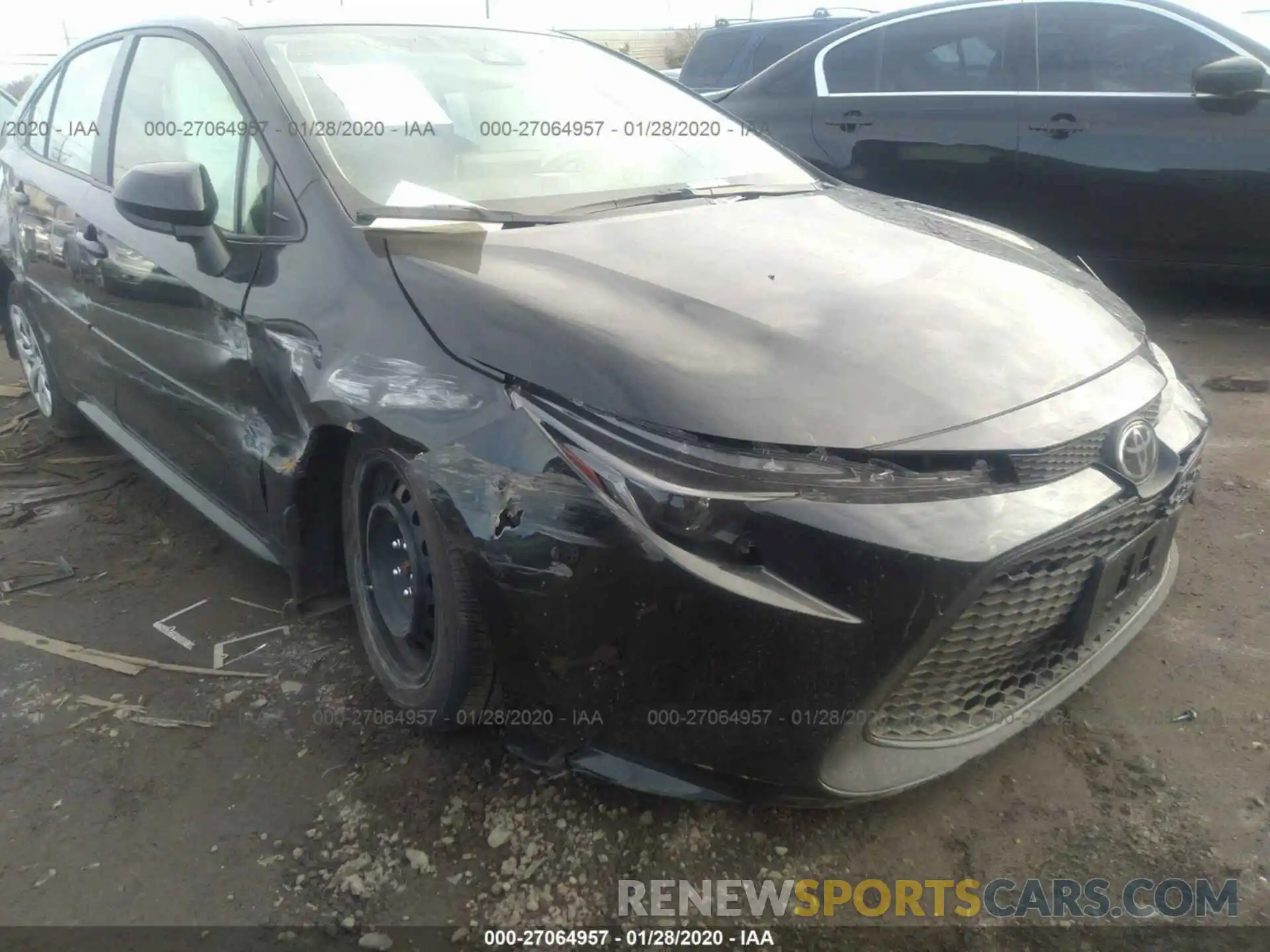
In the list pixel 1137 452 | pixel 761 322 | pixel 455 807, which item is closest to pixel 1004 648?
pixel 1137 452

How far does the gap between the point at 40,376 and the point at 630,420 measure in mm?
3598

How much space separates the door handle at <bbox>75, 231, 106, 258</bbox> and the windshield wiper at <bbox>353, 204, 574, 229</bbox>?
1.31 m

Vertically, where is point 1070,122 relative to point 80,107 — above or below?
below

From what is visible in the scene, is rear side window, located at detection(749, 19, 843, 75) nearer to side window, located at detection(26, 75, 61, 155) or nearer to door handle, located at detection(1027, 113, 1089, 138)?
door handle, located at detection(1027, 113, 1089, 138)

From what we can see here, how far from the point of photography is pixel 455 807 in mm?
2037

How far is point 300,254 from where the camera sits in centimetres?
222

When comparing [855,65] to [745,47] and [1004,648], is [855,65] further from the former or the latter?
[745,47]

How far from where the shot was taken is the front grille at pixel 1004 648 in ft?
5.70

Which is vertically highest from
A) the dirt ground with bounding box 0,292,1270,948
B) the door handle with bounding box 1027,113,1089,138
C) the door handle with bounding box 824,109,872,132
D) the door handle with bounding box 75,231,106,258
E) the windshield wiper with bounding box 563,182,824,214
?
the windshield wiper with bounding box 563,182,824,214

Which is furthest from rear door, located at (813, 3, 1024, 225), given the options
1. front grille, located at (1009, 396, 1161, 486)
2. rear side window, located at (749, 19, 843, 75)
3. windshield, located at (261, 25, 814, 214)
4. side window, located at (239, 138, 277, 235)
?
rear side window, located at (749, 19, 843, 75)

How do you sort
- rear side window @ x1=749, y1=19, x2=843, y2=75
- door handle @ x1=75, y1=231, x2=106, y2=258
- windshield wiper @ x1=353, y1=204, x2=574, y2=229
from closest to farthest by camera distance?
windshield wiper @ x1=353, y1=204, x2=574, y2=229 < door handle @ x1=75, y1=231, x2=106, y2=258 < rear side window @ x1=749, y1=19, x2=843, y2=75

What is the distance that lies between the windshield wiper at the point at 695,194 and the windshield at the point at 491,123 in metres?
0.03

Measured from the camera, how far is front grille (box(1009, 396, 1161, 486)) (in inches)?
68.5

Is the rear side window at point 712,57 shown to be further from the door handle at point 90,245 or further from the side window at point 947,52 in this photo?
the door handle at point 90,245
